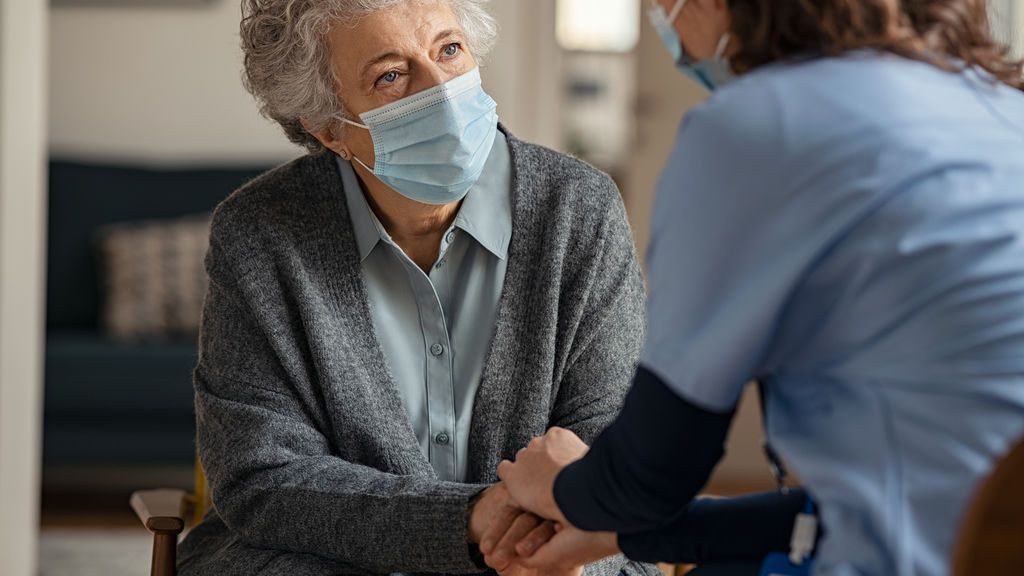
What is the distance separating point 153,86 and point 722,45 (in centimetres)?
387

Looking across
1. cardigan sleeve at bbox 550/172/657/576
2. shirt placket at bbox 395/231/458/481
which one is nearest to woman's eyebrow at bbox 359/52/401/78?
shirt placket at bbox 395/231/458/481

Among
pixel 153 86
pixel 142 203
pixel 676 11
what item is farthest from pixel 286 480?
pixel 153 86

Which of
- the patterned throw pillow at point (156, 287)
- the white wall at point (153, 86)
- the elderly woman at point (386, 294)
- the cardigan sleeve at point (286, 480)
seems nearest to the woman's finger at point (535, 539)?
the cardigan sleeve at point (286, 480)

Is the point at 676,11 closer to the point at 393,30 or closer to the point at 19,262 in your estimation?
the point at 393,30

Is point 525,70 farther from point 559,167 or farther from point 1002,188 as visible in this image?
point 1002,188

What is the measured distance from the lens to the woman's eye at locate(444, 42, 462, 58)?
5.52ft

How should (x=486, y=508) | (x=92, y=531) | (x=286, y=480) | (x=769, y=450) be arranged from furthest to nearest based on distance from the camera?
(x=92, y=531) → (x=286, y=480) → (x=486, y=508) → (x=769, y=450)

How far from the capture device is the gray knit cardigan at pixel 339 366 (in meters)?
1.51

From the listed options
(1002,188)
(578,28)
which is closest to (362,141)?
(1002,188)

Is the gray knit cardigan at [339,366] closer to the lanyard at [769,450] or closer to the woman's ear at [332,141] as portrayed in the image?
the woman's ear at [332,141]

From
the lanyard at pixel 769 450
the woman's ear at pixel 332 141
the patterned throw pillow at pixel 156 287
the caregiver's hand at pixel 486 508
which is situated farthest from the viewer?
the patterned throw pillow at pixel 156 287

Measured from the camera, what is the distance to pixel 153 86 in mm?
4637

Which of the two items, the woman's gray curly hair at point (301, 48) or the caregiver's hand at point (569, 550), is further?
the woman's gray curly hair at point (301, 48)

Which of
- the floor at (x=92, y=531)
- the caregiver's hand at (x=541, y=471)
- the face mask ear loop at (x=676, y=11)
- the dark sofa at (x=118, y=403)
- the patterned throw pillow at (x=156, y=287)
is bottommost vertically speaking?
the floor at (x=92, y=531)
